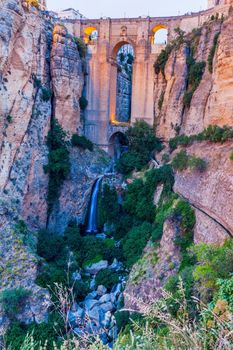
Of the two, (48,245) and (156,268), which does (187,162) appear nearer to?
(156,268)

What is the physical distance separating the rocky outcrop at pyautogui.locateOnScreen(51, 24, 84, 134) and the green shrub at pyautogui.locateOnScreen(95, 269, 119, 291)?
1185cm

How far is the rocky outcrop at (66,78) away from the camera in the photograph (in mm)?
23797

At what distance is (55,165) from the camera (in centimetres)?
2258

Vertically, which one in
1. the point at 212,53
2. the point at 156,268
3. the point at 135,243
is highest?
the point at 212,53

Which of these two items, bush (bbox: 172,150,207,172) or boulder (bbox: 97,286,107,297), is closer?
boulder (bbox: 97,286,107,297)

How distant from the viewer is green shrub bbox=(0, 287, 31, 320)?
48.2ft

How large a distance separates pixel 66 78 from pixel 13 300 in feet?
53.8

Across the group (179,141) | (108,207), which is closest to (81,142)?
(108,207)

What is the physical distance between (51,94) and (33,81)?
6.54 feet

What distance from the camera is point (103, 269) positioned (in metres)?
18.7

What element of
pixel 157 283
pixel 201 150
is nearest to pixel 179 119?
pixel 201 150

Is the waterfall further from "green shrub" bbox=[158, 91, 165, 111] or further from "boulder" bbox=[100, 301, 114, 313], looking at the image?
"boulder" bbox=[100, 301, 114, 313]

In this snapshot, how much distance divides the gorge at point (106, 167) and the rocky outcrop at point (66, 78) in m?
0.08

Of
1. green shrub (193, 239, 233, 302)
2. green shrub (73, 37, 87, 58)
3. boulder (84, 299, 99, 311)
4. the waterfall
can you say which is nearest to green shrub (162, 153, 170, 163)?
the waterfall
